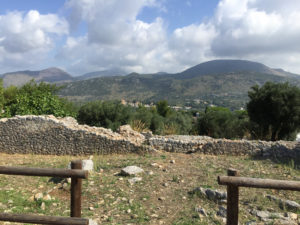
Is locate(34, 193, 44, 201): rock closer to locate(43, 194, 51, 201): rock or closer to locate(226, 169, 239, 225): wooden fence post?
locate(43, 194, 51, 201): rock

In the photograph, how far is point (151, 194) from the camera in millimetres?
5617

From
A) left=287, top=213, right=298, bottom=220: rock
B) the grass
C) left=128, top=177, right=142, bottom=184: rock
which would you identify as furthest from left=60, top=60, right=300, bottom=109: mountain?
left=287, top=213, right=298, bottom=220: rock

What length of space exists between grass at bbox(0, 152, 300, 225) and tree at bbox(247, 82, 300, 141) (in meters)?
7.01

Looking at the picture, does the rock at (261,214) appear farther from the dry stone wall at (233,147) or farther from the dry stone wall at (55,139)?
the dry stone wall at (55,139)

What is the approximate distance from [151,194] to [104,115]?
10392 mm

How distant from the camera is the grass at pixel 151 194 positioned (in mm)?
4703

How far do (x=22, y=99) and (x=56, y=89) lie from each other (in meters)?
4.95

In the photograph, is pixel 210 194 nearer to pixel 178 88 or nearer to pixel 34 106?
pixel 34 106

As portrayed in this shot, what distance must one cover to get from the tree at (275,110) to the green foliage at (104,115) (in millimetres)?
8024

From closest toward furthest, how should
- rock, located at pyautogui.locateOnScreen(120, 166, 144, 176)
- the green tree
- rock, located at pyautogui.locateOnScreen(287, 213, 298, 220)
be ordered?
rock, located at pyautogui.locateOnScreen(287, 213, 298, 220) < rock, located at pyautogui.locateOnScreen(120, 166, 144, 176) < the green tree

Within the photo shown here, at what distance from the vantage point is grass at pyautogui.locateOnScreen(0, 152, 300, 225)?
470cm

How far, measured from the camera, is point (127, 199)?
536cm

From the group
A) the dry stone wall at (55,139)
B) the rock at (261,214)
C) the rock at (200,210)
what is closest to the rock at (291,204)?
the rock at (261,214)

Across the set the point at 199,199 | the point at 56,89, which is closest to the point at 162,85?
the point at 56,89
